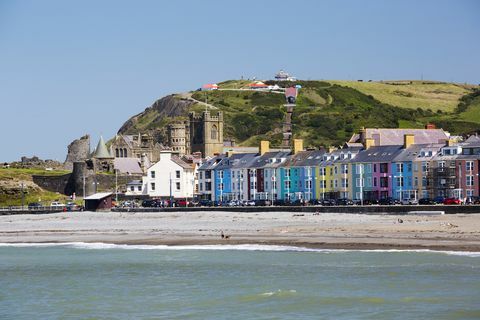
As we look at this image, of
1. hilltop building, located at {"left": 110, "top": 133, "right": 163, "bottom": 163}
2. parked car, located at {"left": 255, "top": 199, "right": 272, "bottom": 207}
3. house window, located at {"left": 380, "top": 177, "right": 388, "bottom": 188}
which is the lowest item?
parked car, located at {"left": 255, "top": 199, "right": 272, "bottom": 207}

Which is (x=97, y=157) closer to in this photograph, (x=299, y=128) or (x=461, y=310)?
(x=299, y=128)

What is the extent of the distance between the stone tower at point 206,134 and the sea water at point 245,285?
102567mm

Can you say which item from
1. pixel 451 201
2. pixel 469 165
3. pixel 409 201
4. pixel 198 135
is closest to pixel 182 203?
Result: pixel 409 201

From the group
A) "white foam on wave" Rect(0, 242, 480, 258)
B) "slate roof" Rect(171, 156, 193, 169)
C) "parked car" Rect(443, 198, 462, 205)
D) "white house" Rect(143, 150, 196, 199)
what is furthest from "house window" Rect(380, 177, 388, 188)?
"white foam on wave" Rect(0, 242, 480, 258)

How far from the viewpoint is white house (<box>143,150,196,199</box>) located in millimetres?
96938

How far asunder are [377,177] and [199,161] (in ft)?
94.5

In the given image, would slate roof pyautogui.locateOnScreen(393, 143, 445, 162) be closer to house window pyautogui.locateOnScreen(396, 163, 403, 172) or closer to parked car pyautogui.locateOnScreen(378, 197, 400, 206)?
house window pyautogui.locateOnScreen(396, 163, 403, 172)

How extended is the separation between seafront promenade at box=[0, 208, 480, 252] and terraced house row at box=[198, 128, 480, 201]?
11.8 metres

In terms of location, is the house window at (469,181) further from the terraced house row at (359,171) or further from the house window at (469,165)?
the house window at (469,165)

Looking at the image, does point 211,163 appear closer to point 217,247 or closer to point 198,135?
point 217,247

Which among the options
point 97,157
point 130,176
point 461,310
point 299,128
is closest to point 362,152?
point 130,176

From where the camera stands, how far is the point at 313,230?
5216 centimetres

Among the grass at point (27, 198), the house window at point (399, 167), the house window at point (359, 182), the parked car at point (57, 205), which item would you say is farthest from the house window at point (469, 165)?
the grass at point (27, 198)

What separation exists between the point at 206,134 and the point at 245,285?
11611cm
